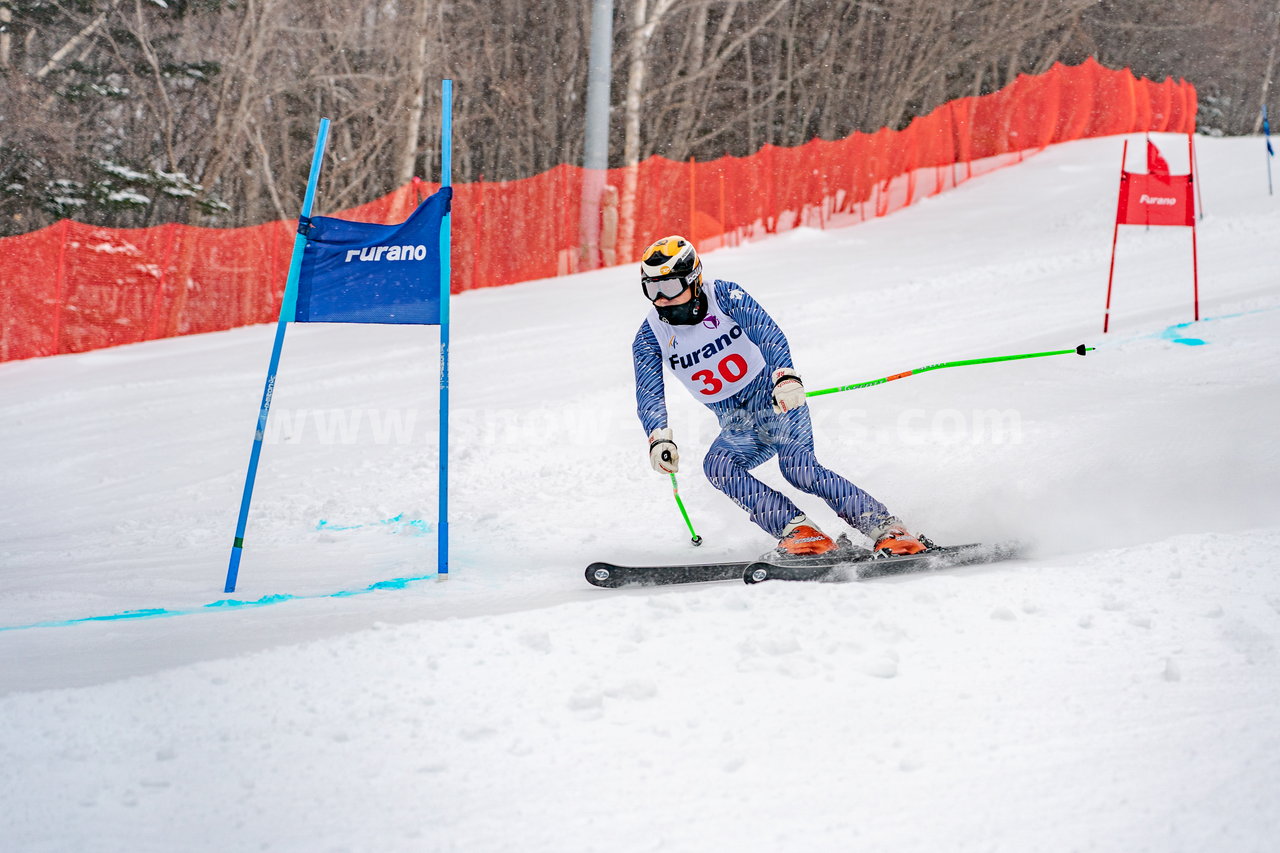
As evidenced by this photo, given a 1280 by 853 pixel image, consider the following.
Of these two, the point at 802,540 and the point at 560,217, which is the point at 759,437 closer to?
the point at 802,540

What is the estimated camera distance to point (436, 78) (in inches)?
965

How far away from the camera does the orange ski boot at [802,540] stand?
4.67 metres

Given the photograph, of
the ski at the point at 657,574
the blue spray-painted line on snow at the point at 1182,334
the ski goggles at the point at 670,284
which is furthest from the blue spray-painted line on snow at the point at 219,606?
the blue spray-painted line on snow at the point at 1182,334

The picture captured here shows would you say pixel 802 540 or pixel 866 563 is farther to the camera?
pixel 802 540

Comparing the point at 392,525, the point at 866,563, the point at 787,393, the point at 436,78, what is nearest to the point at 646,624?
the point at 866,563

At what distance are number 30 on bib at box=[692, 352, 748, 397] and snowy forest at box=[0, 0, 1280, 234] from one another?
1391 cm

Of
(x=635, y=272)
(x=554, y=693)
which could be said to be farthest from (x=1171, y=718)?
(x=635, y=272)

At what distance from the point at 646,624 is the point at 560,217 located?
13824 millimetres

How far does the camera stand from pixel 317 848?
7.57ft

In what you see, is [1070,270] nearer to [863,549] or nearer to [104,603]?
[863,549]

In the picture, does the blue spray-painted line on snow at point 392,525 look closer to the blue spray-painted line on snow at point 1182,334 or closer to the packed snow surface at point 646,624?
the packed snow surface at point 646,624

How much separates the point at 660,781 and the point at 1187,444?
4362mm

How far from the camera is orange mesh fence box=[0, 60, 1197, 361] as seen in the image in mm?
13273

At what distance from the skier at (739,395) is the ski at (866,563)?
0.10 meters
